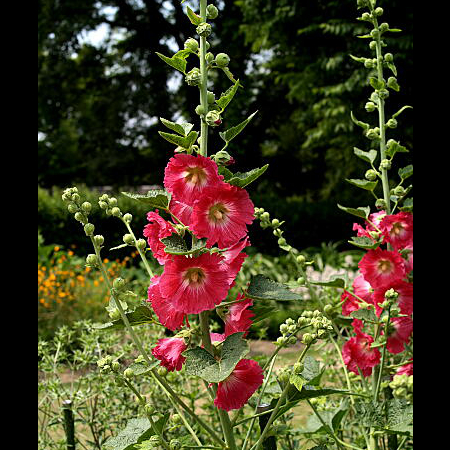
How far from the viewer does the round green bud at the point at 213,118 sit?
2.95 feet

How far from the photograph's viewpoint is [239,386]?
0.92 metres

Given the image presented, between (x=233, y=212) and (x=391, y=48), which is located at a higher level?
(x=391, y=48)

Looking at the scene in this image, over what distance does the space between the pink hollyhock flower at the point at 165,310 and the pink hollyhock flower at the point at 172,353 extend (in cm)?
5

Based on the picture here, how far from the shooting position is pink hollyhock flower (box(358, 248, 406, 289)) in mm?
1368

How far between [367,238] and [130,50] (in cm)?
1167

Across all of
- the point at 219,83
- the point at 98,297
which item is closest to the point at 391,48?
the point at 219,83

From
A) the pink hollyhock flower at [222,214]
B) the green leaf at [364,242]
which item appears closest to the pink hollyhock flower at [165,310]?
the pink hollyhock flower at [222,214]

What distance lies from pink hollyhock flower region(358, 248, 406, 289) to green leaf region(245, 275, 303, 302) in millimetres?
524

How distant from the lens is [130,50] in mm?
12086

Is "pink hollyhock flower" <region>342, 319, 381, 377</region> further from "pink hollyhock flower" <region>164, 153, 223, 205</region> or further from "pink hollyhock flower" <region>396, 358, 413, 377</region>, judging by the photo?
"pink hollyhock flower" <region>164, 153, 223, 205</region>

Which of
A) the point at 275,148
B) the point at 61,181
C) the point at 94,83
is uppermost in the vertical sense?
the point at 94,83

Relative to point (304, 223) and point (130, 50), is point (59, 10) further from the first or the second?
point (304, 223)

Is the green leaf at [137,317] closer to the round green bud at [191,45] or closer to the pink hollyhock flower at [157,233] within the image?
the pink hollyhock flower at [157,233]
